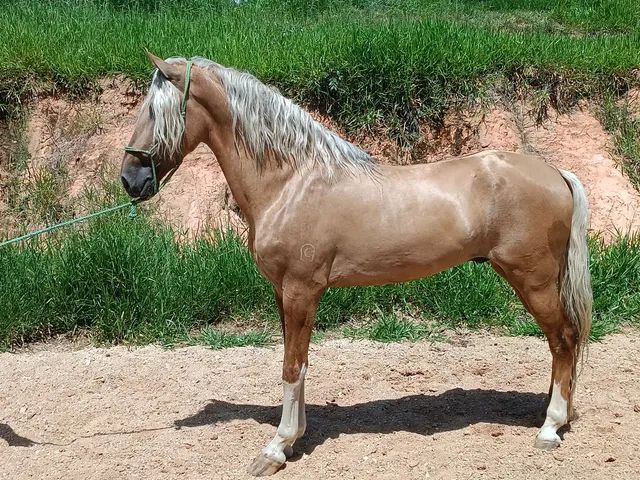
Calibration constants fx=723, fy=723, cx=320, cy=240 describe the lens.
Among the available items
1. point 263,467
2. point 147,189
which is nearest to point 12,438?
point 263,467

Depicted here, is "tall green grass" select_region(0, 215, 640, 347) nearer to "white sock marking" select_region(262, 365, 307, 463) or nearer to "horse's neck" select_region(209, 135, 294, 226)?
"white sock marking" select_region(262, 365, 307, 463)

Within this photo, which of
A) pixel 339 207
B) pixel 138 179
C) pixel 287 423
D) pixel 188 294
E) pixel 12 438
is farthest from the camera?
pixel 188 294

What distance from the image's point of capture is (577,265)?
12.0ft

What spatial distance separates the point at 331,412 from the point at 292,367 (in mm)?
839

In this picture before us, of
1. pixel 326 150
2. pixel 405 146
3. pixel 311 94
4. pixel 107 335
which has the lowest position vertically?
pixel 107 335

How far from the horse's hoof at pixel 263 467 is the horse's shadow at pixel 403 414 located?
0.33 m

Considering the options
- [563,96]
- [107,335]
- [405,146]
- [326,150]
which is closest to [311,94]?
[405,146]

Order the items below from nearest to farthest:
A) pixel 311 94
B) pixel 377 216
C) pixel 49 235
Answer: pixel 377 216 → pixel 49 235 → pixel 311 94

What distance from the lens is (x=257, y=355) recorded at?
5.03 metres

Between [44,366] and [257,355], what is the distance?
142cm

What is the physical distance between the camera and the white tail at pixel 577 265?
366 centimetres

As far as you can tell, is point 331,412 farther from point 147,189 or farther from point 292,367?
point 147,189

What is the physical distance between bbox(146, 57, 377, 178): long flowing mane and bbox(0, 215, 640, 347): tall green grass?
2049 mm

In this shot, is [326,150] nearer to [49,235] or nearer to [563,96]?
[49,235]
